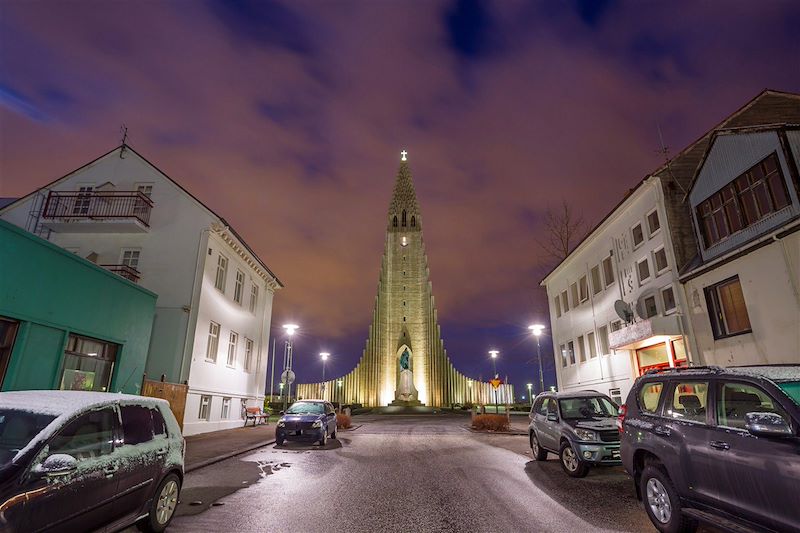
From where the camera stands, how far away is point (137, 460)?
4.84 m

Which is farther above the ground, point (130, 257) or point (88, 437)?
point (130, 257)

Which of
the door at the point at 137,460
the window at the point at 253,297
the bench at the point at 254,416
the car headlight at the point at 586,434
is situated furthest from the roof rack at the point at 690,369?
the window at the point at 253,297

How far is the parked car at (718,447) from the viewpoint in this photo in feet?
12.9

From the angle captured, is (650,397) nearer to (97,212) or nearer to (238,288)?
(238,288)

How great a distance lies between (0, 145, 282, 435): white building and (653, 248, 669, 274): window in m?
19.5

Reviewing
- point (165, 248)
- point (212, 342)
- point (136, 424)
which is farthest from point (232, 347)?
point (136, 424)

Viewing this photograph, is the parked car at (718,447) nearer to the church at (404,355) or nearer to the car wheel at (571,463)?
the car wheel at (571,463)

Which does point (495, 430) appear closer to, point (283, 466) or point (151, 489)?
point (283, 466)

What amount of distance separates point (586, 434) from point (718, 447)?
4.56 meters

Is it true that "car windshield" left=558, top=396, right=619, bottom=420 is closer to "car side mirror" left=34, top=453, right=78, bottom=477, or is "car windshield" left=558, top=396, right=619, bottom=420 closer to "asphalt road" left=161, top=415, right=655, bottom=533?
"asphalt road" left=161, top=415, right=655, bottom=533

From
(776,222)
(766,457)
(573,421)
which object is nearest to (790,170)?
(776,222)

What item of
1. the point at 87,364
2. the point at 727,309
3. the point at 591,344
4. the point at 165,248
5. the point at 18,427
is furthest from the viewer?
the point at 591,344

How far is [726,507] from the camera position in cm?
436

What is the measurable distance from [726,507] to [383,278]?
48.9 m
